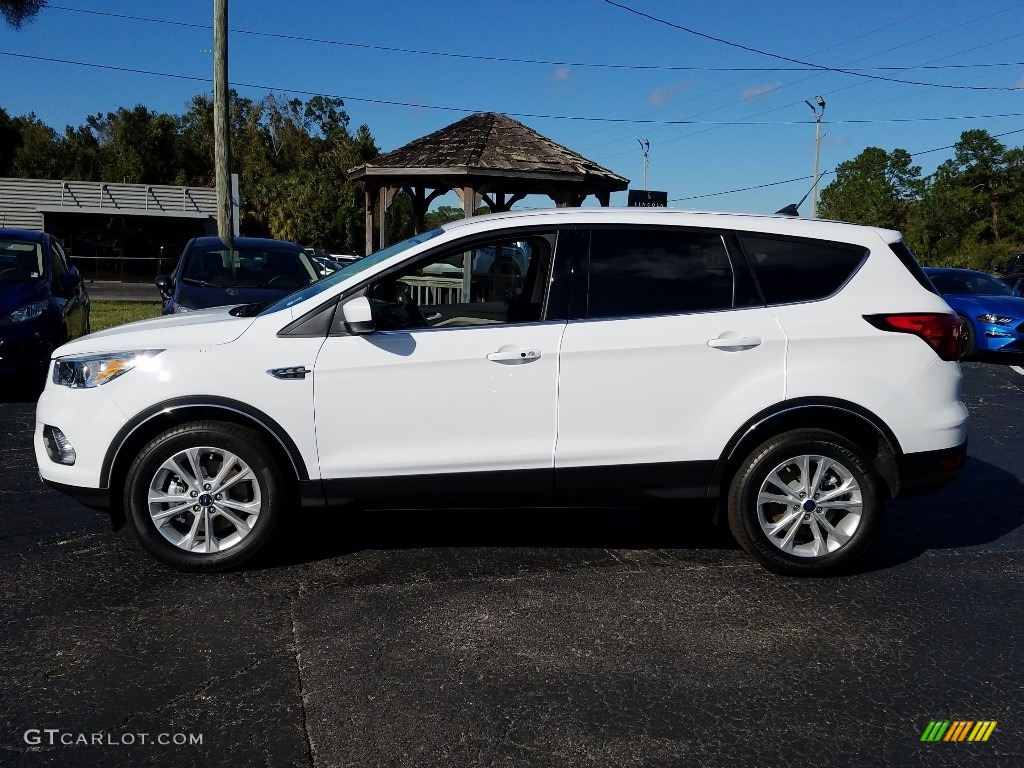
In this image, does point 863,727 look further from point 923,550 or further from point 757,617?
point 923,550

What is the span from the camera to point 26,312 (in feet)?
30.5

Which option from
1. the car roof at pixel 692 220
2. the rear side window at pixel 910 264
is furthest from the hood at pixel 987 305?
the car roof at pixel 692 220

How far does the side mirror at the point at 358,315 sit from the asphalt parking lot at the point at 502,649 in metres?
1.22

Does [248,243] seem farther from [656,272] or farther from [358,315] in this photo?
[656,272]

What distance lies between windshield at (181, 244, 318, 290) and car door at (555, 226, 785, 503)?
6373mm

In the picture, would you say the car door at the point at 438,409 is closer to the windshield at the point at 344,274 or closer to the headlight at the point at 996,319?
the windshield at the point at 344,274

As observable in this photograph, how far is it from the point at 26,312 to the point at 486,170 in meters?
7.77

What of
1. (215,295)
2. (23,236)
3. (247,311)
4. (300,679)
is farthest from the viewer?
(23,236)

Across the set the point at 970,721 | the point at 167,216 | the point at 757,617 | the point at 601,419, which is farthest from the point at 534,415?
the point at 167,216

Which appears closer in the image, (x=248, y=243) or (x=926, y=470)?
(x=926, y=470)

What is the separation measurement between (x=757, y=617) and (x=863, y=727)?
39.5 inches

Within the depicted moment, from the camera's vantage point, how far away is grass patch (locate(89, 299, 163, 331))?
16078 mm

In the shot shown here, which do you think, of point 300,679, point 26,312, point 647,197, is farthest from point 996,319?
point 300,679

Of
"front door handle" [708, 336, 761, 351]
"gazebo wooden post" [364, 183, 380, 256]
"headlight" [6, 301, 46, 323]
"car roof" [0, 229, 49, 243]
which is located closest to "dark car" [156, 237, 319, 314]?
"headlight" [6, 301, 46, 323]
